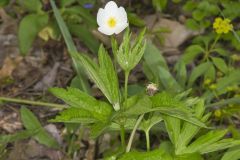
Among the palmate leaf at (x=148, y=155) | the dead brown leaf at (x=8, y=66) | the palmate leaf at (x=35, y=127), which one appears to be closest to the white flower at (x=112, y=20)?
the palmate leaf at (x=148, y=155)

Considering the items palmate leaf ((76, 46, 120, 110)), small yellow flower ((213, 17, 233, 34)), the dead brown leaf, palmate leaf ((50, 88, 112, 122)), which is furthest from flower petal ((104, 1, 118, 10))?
the dead brown leaf

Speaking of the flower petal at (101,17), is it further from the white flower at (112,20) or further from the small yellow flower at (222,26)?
the small yellow flower at (222,26)

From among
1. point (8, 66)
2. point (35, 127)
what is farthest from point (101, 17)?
point (8, 66)

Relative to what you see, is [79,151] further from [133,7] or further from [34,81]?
[133,7]

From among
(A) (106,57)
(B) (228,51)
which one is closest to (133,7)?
(B) (228,51)

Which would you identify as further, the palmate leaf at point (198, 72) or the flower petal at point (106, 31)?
the palmate leaf at point (198, 72)

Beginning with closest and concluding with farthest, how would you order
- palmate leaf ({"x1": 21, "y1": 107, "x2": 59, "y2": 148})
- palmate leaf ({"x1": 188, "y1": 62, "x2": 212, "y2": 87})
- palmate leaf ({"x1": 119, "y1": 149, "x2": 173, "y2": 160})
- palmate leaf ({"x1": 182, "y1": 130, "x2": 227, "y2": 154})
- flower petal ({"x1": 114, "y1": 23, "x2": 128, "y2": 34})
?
palmate leaf ({"x1": 119, "y1": 149, "x2": 173, "y2": 160}) < palmate leaf ({"x1": 182, "y1": 130, "x2": 227, "y2": 154}) < flower petal ({"x1": 114, "y1": 23, "x2": 128, "y2": 34}) < palmate leaf ({"x1": 21, "y1": 107, "x2": 59, "y2": 148}) < palmate leaf ({"x1": 188, "y1": 62, "x2": 212, "y2": 87})

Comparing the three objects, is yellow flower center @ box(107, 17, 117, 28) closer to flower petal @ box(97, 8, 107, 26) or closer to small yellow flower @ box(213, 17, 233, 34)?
flower petal @ box(97, 8, 107, 26)

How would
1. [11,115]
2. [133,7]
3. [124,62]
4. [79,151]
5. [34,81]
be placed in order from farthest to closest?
[133,7] < [34,81] < [11,115] < [79,151] < [124,62]
